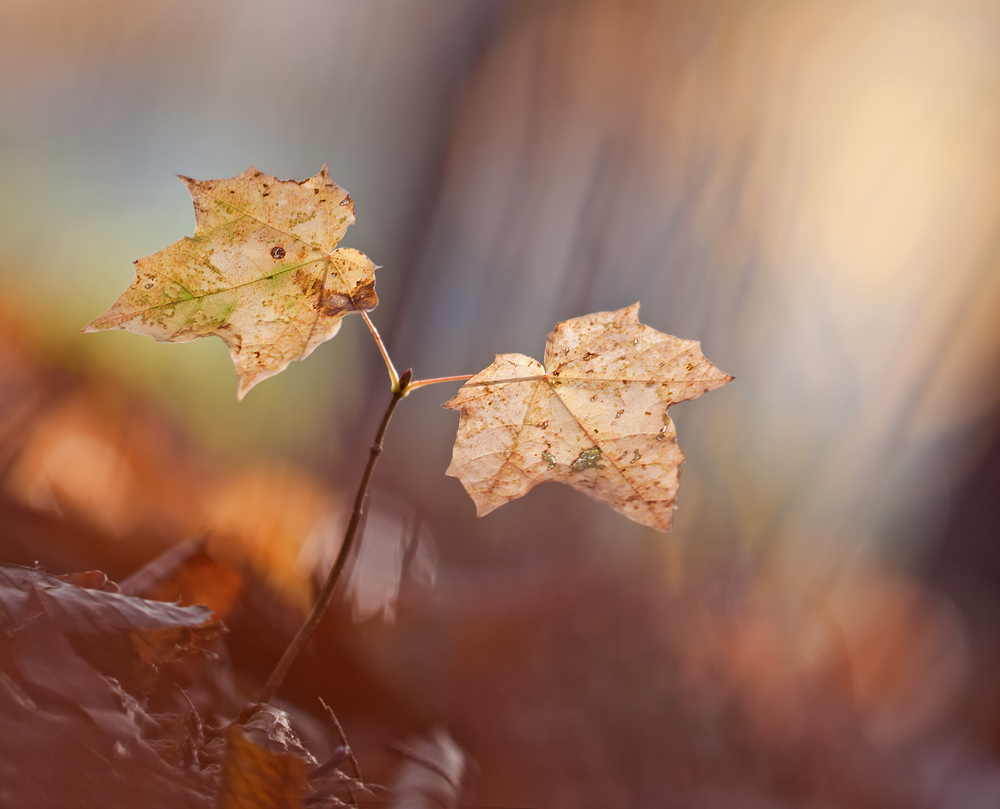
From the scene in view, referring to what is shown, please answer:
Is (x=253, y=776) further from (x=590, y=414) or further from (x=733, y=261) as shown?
(x=733, y=261)

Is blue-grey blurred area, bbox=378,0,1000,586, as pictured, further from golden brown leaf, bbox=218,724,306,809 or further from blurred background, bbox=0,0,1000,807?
golden brown leaf, bbox=218,724,306,809

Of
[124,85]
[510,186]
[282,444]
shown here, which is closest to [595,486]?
[282,444]

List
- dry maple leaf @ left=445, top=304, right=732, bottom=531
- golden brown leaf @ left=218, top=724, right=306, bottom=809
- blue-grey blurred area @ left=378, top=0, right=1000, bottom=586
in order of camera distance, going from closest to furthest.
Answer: golden brown leaf @ left=218, top=724, right=306, bottom=809
dry maple leaf @ left=445, top=304, right=732, bottom=531
blue-grey blurred area @ left=378, top=0, right=1000, bottom=586

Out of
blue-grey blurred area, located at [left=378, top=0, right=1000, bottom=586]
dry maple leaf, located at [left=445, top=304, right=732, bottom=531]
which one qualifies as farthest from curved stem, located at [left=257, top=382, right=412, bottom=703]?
blue-grey blurred area, located at [left=378, top=0, right=1000, bottom=586]

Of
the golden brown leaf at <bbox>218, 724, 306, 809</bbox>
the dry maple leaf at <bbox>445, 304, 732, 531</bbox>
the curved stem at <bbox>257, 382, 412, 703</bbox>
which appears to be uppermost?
the dry maple leaf at <bbox>445, 304, 732, 531</bbox>

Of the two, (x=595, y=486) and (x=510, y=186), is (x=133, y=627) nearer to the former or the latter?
(x=595, y=486)

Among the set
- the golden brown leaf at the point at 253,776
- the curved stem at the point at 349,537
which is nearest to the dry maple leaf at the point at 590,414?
the curved stem at the point at 349,537
